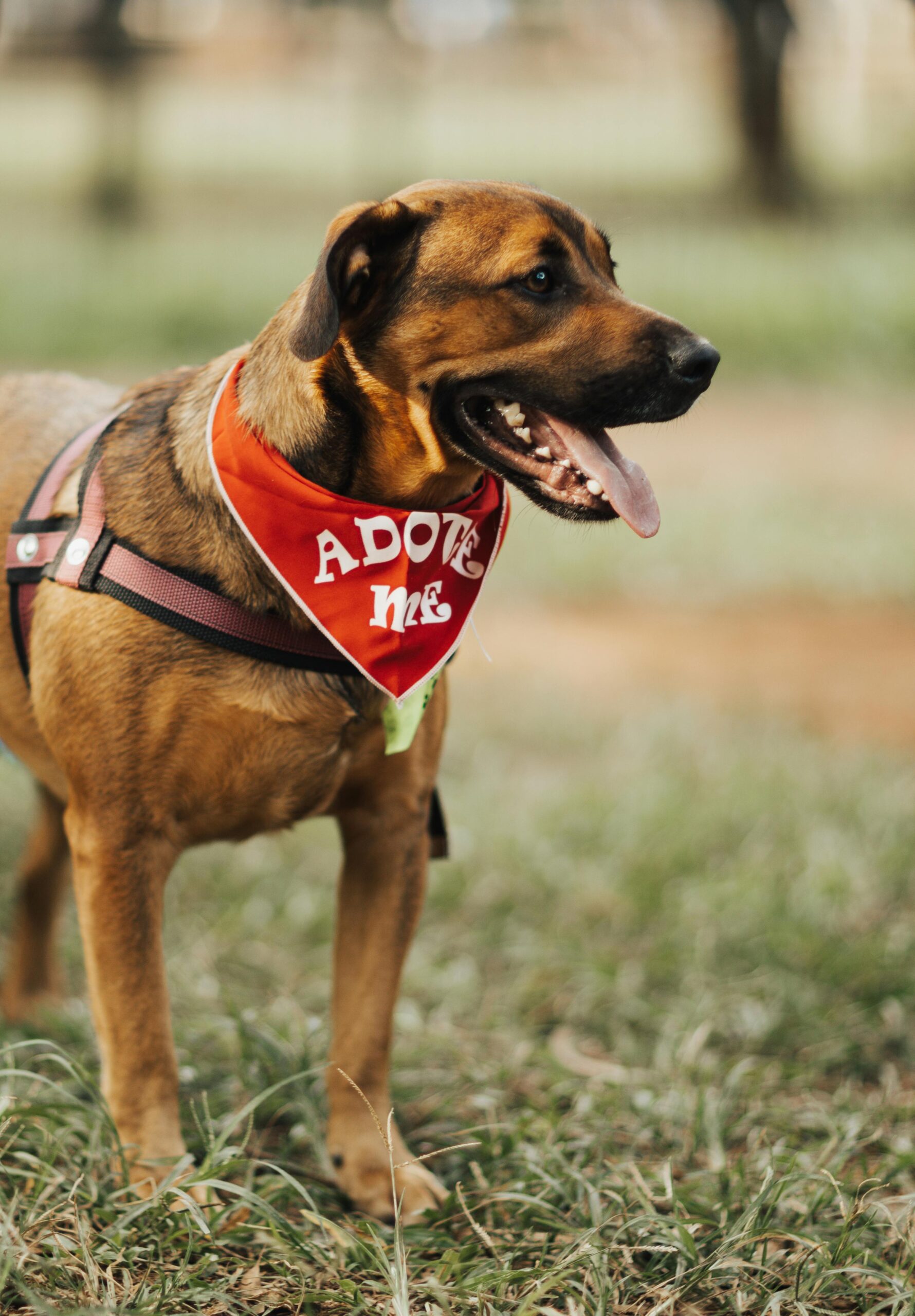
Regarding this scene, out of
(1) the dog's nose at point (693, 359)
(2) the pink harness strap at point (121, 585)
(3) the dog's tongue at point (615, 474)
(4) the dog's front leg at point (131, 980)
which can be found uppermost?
(1) the dog's nose at point (693, 359)

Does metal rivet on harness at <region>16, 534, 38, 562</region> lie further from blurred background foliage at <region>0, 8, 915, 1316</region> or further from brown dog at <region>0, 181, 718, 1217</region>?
blurred background foliage at <region>0, 8, 915, 1316</region>

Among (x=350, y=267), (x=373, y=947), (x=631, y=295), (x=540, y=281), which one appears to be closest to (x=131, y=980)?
(x=373, y=947)

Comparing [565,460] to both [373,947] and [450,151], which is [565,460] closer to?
[373,947]

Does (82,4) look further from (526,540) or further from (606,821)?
(606,821)

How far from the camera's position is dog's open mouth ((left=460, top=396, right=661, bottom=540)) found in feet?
8.63

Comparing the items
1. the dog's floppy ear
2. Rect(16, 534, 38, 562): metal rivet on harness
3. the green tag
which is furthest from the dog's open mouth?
Rect(16, 534, 38, 562): metal rivet on harness

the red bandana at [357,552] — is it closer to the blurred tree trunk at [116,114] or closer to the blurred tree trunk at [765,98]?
the blurred tree trunk at [116,114]

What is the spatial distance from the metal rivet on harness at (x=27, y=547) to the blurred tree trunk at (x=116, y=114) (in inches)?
784

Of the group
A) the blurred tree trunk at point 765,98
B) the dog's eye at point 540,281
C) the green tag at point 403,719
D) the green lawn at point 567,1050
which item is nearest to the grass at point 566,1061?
the green lawn at point 567,1050

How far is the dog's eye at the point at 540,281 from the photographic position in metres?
2.68

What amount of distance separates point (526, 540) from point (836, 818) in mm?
4034

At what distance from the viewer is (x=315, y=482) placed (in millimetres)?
2703

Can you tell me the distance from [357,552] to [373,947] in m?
0.89

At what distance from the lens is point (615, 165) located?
25.8 meters
